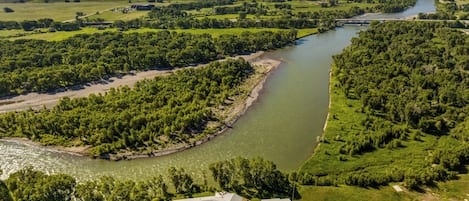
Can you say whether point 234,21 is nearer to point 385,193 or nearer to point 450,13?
point 450,13

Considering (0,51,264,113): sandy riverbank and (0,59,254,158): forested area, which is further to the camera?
(0,51,264,113): sandy riverbank

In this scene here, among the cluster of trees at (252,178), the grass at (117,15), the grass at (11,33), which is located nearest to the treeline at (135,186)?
the cluster of trees at (252,178)

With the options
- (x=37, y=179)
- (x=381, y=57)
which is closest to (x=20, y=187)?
(x=37, y=179)

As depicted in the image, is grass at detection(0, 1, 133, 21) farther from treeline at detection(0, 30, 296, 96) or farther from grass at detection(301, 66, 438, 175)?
grass at detection(301, 66, 438, 175)

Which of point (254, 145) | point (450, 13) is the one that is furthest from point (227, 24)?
point (450, 13)

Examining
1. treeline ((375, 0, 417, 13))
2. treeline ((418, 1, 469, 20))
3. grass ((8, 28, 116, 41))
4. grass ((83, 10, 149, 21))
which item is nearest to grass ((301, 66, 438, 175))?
grass ((8, 28, 116, 41))

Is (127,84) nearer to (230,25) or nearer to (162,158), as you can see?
(162,158)

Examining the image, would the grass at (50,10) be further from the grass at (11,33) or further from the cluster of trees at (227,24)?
the cluster of trees at (227,24)
